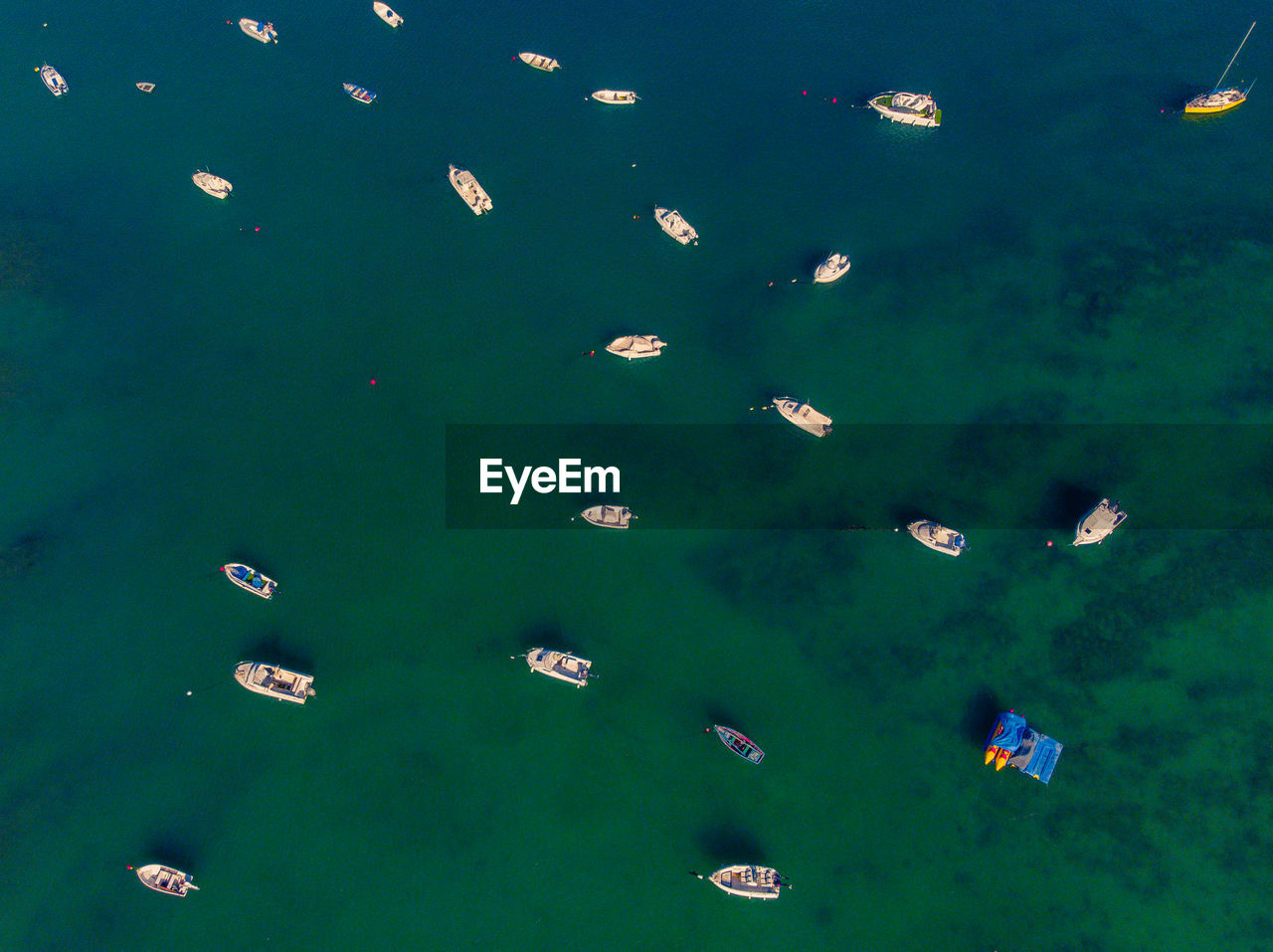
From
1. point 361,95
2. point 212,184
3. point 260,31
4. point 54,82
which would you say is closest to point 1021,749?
point 212,184

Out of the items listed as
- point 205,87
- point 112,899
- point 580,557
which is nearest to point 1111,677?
point 580,557

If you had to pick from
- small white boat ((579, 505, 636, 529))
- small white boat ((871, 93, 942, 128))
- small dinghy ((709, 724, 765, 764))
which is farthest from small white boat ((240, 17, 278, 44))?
small dinghy ((709, 724, 765, 764))

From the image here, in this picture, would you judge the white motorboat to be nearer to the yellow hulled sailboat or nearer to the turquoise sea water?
the turquoise sea water

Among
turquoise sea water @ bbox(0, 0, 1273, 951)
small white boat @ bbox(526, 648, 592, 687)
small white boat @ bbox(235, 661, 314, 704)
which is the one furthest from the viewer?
small white boat @ bbox(526, 648, 592, 687)

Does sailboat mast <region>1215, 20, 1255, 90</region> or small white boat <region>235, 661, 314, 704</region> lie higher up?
sailboat mast <region>1215, 20, 1255, 90</region>

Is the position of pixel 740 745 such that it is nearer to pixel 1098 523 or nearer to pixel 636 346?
pixel 1098 523

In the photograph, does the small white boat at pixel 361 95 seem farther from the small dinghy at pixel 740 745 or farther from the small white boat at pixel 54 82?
the small dinghy at pixel 740 745

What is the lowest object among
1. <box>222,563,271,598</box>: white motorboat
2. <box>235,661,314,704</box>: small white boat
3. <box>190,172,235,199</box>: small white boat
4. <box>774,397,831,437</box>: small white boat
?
<box>235,661,314,704</box>: small white boat
